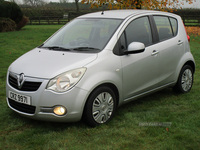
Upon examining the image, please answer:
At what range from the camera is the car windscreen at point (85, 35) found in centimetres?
431

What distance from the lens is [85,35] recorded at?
4.71 m

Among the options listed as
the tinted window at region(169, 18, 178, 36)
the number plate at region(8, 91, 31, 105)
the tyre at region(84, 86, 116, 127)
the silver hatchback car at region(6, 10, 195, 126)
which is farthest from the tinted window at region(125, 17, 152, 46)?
the number plate at region(8, 91, 31, 105)

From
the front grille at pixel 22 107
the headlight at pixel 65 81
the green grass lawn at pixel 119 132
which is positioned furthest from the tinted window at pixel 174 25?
the front grille at pixel 22 107

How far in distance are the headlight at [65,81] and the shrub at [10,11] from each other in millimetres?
19493

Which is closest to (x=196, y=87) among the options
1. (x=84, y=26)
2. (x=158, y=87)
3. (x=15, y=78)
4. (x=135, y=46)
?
(x=158, y=87)

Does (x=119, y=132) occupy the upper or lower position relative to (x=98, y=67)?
lower

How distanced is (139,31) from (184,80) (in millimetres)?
1739

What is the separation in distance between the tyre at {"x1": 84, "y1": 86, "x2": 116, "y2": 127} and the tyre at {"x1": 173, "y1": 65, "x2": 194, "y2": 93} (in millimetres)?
2047

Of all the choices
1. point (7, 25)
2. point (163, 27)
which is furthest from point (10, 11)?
point (163, 27)

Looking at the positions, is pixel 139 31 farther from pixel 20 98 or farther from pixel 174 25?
pixel 20 98

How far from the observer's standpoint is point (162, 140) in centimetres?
357

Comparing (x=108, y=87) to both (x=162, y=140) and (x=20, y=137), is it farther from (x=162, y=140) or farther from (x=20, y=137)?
(x=20, y=137)

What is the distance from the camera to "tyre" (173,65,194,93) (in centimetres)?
552

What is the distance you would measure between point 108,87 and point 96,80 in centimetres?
33
